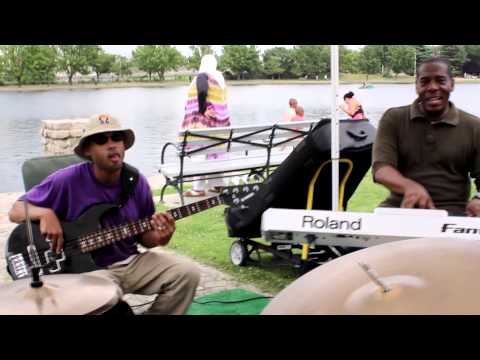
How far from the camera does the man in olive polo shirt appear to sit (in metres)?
3.40

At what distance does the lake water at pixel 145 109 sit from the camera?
11.4m

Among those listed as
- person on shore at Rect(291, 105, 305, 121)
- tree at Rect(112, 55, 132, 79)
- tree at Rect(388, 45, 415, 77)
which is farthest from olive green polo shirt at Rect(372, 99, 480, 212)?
tree at Rect(112, 55, 132, 79)

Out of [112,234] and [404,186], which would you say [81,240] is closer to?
[112,234]

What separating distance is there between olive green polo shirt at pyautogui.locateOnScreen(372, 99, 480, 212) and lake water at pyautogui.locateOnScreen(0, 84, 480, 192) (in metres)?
3.91

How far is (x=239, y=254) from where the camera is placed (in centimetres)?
513

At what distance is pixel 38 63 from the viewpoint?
10.8 metres

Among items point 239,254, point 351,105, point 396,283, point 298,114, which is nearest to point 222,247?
point 239,254

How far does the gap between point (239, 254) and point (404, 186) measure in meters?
2.17

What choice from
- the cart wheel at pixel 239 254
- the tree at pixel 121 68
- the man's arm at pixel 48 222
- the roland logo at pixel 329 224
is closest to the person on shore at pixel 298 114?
the tree at pixel 121 68

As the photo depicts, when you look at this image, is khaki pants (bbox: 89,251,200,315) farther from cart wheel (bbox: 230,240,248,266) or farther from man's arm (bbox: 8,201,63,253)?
cart wheel (bbox: 230,240,248,266)

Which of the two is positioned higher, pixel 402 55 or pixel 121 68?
pixel 121 68

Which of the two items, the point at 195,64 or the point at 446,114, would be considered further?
the point at 195,64
